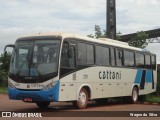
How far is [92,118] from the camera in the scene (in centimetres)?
1416

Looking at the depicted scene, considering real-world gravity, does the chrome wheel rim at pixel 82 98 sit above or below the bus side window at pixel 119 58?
below

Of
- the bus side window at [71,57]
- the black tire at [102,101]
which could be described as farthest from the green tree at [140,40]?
the bus side window at [71,57]

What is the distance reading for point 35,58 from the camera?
16.7m

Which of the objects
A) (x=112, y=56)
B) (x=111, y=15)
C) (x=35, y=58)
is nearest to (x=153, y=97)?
(x=111, y=15)

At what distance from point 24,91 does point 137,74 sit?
385 inches

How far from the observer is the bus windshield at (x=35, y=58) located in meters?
16.4

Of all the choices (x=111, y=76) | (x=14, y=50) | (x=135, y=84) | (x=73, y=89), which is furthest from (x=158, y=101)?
(x=14, y=50)

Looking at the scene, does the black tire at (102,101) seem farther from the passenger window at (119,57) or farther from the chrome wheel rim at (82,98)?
the chrome wheel rim at (82,98)

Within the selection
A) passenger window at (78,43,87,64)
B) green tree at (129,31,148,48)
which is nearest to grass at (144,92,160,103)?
green tree at (129,31,148,48)

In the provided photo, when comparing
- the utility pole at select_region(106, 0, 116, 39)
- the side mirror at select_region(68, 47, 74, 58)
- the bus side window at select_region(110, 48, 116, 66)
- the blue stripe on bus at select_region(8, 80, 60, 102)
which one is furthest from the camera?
the utility pole at select_region(106, 0, 116, 39)

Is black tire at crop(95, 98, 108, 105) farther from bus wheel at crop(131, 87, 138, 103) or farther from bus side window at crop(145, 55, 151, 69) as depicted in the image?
bus side window at crop(145, 55, 151, 69)

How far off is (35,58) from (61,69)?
1083 millimetres

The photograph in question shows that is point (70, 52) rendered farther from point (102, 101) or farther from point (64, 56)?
point (102, 101)

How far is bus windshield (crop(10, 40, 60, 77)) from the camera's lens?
53.9ft
